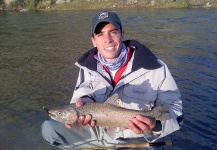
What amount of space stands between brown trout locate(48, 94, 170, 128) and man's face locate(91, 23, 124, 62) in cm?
89

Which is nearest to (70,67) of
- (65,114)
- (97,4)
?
(65,114)

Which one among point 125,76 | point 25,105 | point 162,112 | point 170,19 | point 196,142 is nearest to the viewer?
point 162,112

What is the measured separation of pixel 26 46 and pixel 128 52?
32.6 feet

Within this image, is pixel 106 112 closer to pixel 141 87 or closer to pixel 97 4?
pixel 141 87

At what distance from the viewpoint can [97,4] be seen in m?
27.6

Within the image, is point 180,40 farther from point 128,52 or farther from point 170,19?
point 128,52

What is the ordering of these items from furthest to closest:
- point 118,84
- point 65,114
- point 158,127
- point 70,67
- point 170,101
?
1. point 70,67
2. point 118,84
3. point 170,101
4. point 158,127
5. point 65,114

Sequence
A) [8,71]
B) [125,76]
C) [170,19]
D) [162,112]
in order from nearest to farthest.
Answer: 1. [162,112]
2. [125,76]
3. [8,71]
4. [170,19]

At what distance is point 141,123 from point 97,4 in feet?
82.9

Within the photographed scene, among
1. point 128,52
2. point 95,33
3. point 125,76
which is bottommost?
point 125,76

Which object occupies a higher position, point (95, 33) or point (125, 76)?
point (95, 33)

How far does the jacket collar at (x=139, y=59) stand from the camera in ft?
12.9

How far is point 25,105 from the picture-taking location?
6906 millimetres

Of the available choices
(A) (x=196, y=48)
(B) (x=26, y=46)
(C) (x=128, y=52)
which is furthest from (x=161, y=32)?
(C) (x=128, y=52)
